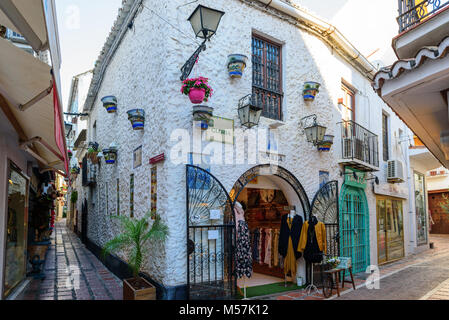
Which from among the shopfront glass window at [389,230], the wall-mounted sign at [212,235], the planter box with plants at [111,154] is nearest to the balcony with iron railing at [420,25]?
the wall-mounted sign at [212,235]

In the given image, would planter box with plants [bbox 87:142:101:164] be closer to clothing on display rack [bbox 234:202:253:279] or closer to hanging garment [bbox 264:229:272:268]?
hanging garment [bbox 264:229:272:268]

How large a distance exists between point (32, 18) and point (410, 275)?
10396mm

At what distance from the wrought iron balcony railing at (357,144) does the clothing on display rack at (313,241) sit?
252 centimetres

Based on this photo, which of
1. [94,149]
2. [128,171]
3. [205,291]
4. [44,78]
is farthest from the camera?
[94,149]

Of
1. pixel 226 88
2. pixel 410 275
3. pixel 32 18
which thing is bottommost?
pixel 410 275

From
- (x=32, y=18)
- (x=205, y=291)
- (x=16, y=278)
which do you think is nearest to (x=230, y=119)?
(x=205, y=291)

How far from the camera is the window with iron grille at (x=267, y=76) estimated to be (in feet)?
24.9

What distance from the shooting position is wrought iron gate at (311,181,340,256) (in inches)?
320

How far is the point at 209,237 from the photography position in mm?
6164

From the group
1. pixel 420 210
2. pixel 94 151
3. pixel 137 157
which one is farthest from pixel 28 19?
pixel 420 210

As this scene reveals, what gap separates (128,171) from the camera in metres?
8.58

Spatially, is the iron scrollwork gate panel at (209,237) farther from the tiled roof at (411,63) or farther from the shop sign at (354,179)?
the shop sign at (354,179)
